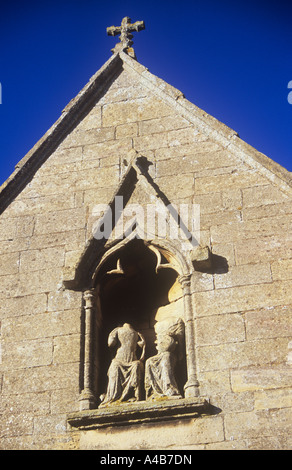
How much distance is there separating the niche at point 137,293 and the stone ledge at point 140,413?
1061 mm

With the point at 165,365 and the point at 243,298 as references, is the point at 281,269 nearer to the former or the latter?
the point at 243,298

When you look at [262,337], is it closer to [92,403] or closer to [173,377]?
[173,377]

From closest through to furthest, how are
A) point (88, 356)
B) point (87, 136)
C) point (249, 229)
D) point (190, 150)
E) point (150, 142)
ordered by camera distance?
1. point (88, 356)
2. point (249, 229)
3. point (190, 150)
4. point (150, 142)
5. point (87, 136)

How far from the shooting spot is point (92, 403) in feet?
30.2

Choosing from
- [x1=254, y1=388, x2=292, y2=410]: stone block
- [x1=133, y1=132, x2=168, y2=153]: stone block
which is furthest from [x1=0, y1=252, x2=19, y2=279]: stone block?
[x1=254, y1=388, x2=292, y2=410]: stone block

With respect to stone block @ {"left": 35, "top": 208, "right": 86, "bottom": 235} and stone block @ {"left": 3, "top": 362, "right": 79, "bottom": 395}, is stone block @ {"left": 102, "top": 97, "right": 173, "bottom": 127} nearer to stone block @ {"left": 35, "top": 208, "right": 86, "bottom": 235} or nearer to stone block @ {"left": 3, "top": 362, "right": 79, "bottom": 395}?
stone block @ {"left": 35, "top": 208, "right": 86, "bottom": 235}

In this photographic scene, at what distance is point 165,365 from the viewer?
371 inches

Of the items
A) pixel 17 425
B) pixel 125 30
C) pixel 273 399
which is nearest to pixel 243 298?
pixel 273 399

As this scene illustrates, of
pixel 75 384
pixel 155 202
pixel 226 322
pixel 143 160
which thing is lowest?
pixel 75 384

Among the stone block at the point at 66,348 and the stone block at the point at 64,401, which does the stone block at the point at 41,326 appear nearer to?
the stone block at the point at 66,348

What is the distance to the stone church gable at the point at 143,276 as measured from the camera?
888 cm

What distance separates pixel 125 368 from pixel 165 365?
19.7 inches

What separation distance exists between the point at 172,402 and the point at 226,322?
1137 mm

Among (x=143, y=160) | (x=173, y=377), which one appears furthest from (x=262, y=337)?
(x=143, y=160)
